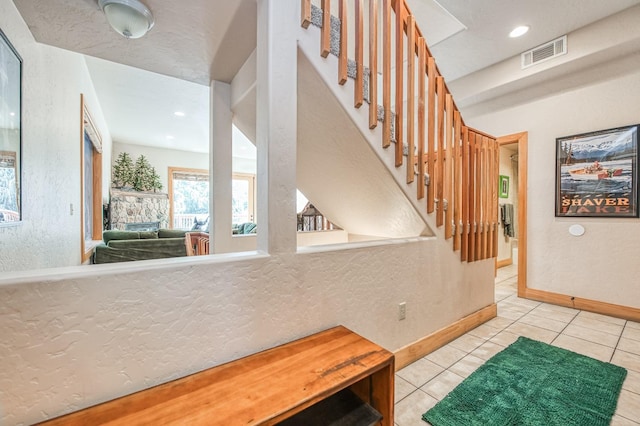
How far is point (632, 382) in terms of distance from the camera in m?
1.67

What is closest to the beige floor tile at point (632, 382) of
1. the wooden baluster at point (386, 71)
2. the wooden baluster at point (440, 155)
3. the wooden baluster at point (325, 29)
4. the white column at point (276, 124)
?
the wooden baluster at point (440, 155)

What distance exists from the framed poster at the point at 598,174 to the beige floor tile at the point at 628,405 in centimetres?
195

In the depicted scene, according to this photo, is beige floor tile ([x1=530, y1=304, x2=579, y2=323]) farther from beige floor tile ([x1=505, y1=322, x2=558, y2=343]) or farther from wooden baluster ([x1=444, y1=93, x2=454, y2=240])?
wooden baluster ([x1=444, y1=93, x2=454, y2=240])

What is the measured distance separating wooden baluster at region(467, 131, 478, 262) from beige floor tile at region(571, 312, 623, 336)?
50.6 inches

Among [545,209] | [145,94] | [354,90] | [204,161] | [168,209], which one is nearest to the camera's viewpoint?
[354,90]

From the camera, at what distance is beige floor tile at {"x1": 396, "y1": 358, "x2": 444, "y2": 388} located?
5.62ft

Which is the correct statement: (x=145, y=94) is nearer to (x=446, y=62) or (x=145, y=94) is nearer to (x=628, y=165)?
(x=446, y=62)

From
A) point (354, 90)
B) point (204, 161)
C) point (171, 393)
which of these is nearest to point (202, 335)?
point (171, 393)

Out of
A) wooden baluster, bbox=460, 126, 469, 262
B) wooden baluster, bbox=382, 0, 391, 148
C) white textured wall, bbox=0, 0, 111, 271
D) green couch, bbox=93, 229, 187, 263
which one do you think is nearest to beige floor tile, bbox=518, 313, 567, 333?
wooden baluster, bbox=460, 126, 469, 262

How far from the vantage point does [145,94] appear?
13.4ft

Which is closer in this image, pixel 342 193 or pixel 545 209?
Result: pixel 342 193

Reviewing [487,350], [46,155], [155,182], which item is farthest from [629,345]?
[155,182]

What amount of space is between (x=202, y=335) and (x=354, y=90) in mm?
1503

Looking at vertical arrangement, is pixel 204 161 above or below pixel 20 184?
above
